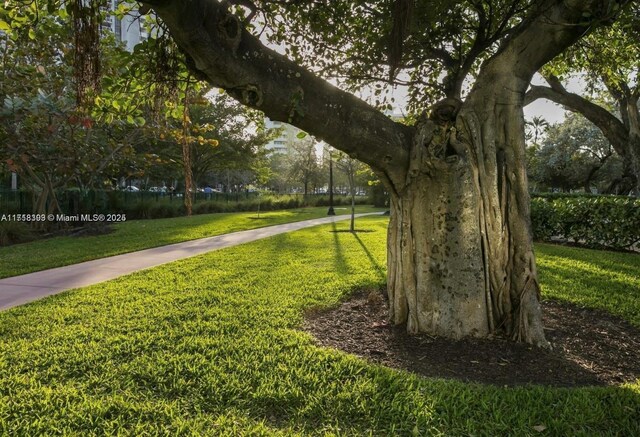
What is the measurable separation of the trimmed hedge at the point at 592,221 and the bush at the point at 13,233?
14403mm

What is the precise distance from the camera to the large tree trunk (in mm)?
3660

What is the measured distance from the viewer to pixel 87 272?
267 inches

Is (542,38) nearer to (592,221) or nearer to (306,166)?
(592,221)

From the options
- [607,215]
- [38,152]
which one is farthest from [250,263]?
[607,215]

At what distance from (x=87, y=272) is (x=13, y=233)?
6146mm

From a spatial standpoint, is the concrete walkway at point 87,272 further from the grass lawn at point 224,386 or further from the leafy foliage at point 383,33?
the leafy foliage at point 383,33

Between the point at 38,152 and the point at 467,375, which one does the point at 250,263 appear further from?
the point at 38,152

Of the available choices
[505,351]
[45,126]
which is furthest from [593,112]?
[45,126]

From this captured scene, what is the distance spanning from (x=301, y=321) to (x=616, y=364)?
9.44 feet

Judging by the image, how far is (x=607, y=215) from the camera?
9516mm

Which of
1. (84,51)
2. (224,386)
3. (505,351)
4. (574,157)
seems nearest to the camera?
(84,51)

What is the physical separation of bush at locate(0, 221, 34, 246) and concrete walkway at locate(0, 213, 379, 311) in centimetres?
466

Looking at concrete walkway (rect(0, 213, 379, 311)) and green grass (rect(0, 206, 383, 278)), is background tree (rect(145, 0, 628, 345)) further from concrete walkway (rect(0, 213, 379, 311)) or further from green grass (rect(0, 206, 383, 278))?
green grass (rect(0, 206, 383, 278))

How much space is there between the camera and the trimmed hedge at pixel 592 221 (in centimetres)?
921
